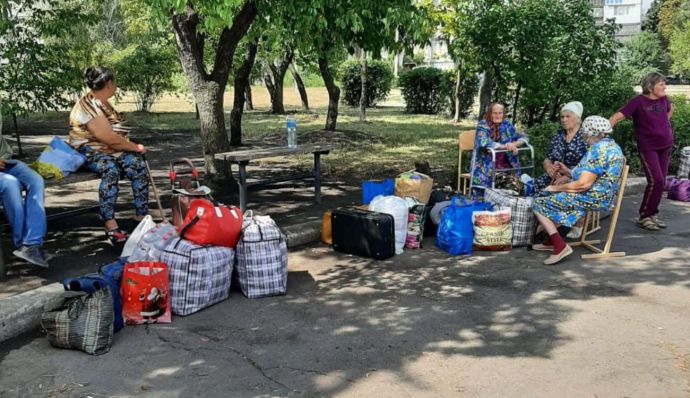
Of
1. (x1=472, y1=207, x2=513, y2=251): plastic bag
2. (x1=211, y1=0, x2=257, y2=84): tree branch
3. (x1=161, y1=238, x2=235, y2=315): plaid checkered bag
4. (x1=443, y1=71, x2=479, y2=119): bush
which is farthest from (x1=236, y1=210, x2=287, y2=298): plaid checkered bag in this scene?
(x1=443, y1=71, x2=479, y2=119): bush

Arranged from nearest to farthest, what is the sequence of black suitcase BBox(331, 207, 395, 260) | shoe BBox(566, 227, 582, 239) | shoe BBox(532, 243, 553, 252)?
black suitcase BBox(331, 207, 395, 260) < shoe BBox(532, 243, 553, 252) < shoe BBox(566, 227, 582, 239)

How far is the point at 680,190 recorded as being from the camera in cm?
866

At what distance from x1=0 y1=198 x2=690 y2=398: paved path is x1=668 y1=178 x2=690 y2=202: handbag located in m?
3.10

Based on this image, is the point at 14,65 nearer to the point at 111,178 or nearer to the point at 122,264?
the point at 111,178

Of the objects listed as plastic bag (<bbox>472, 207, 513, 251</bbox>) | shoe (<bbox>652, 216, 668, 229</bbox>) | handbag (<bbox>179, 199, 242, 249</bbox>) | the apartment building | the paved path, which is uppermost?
the apartment building

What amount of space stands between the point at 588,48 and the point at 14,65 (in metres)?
9.75

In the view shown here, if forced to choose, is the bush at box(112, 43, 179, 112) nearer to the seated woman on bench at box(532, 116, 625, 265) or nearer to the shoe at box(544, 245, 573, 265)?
the seated woman on bench at box(532, 116, 625, 265)

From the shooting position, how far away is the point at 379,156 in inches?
497

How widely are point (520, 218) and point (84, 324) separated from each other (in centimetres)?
425

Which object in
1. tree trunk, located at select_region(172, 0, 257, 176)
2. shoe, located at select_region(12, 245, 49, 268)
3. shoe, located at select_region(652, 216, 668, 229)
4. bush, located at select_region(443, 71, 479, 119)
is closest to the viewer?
shoe, located at select_region(12, 245, 49, 268)

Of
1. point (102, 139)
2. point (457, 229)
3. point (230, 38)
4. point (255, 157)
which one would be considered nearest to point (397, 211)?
point (457, 229)

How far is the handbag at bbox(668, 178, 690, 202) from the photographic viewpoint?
28.4 feet

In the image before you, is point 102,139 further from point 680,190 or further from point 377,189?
point 680,190

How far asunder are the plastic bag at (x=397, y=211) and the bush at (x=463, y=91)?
14909 mm
